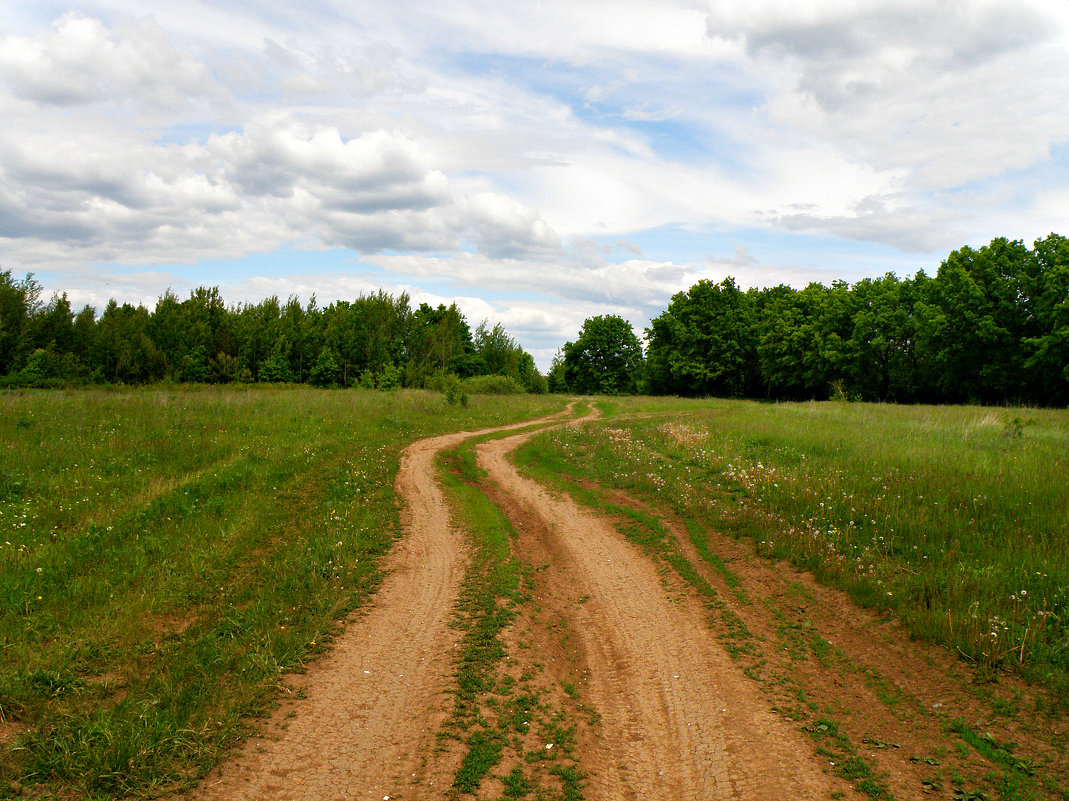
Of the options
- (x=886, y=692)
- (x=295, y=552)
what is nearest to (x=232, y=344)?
(x=295, y=552)

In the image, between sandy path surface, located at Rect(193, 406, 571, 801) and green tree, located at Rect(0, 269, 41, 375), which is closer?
sandy path surface, located at Rect(193, 406, 571, 801)

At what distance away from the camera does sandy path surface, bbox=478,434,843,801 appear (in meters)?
4.47

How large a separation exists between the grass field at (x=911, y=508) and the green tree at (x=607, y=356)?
70.0 metres

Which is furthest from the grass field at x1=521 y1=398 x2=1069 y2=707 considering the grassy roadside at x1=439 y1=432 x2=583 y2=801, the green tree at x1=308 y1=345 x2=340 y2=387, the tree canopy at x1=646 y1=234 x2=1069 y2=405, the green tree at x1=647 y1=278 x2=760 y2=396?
the green tree at x1=308 y1=345 x2=340 y2=387

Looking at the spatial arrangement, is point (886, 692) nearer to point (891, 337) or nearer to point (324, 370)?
point (891, 337)

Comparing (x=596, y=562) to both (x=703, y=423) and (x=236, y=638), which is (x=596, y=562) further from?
(x=703, y=423)

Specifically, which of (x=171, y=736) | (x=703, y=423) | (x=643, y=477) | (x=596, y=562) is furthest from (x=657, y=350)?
(x=171, y=736)

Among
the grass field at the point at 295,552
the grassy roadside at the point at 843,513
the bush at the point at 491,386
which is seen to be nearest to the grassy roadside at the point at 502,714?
the grass field at the point at 295,552

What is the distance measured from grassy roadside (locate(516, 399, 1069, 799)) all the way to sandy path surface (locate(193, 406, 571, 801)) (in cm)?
335

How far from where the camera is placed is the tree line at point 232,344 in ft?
156

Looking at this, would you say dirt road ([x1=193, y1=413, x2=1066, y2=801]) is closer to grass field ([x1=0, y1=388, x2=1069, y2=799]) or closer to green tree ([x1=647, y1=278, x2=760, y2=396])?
grass field ([x1=0, y1=388, x2=1069, y2=799])

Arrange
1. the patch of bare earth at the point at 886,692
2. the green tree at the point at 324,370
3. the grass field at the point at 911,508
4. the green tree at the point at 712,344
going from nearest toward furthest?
the patch of bare earth at the point at 886,692 → the grass field at the point at 911,508 → the green tree at the point at 712,344 → the green tree at the point at 324,370

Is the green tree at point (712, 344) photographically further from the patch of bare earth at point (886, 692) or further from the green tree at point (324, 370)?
the patch of bare earth at point (886, 692)

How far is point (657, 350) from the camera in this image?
73.2 m
